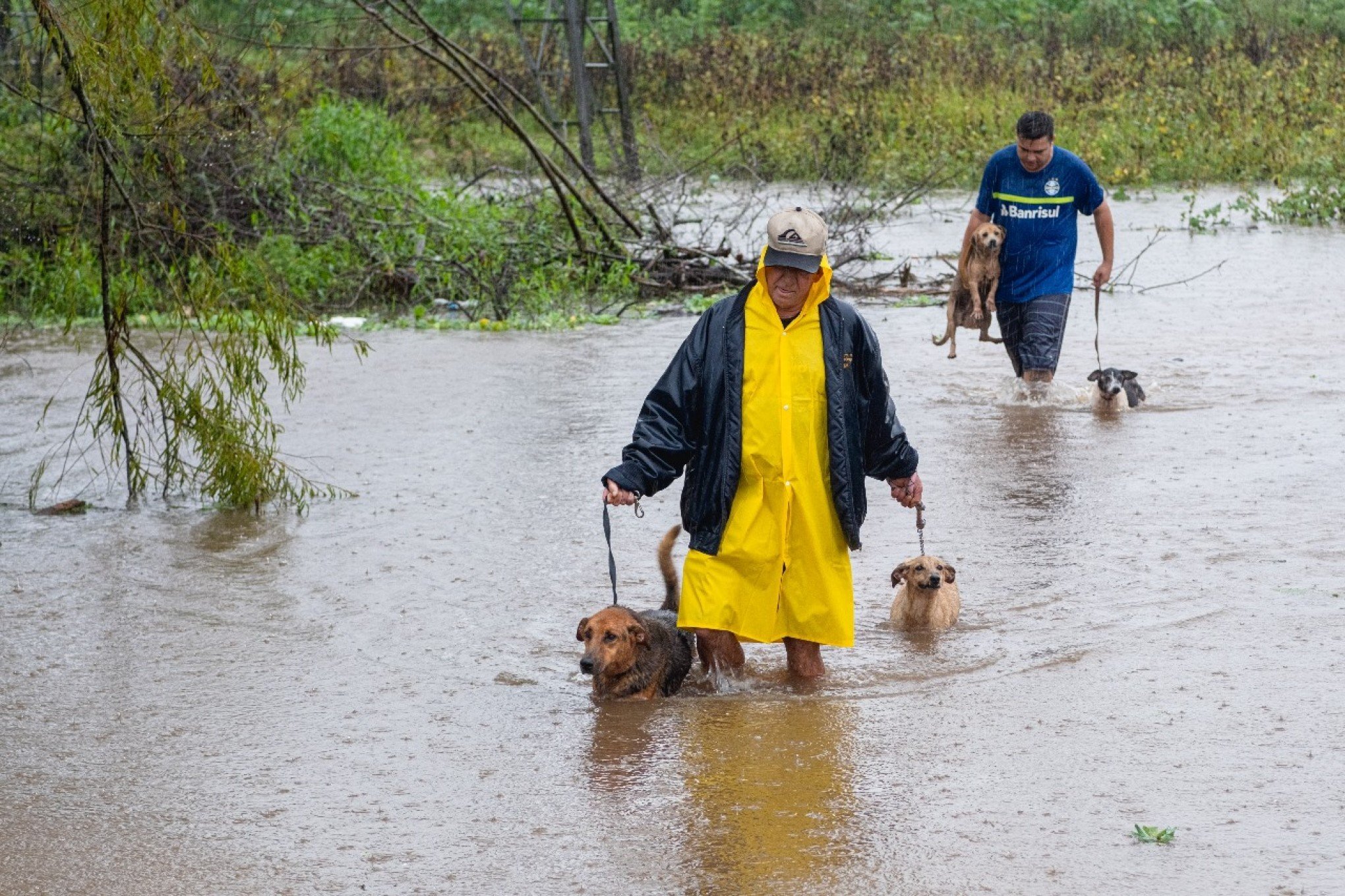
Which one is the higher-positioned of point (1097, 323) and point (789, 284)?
point (789, 284)

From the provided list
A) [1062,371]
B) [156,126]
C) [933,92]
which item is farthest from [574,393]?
[933,92]

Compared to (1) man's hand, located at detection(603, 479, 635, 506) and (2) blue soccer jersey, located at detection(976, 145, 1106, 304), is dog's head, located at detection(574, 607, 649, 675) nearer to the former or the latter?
(1) man's hand, located at detection(603, 479, 635, 506)

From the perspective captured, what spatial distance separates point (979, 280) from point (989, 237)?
1.05 feet

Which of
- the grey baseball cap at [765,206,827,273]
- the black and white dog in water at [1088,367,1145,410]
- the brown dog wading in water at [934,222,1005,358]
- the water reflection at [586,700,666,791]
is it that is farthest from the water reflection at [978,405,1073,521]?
the grey baseball cap at [765,206,827,273]

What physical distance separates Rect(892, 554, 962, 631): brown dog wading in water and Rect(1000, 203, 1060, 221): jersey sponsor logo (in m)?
4.14

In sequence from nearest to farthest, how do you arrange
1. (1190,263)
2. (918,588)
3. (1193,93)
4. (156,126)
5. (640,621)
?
(640,621) → (918,588) → (156,126) → (1190,263) → (1193,93)

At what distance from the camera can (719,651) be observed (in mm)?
6035

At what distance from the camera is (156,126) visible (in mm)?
8188

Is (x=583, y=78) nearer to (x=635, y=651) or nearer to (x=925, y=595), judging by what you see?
(x=925, y=595)

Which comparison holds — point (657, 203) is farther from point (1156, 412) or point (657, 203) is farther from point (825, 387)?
point (825, 387)

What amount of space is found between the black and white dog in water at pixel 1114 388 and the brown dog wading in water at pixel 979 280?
77 cm

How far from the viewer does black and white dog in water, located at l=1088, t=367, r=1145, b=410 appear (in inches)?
424

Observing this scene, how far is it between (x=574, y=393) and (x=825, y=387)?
253 inches

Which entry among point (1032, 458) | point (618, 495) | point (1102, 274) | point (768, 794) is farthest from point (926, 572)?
point (1102, 274)
